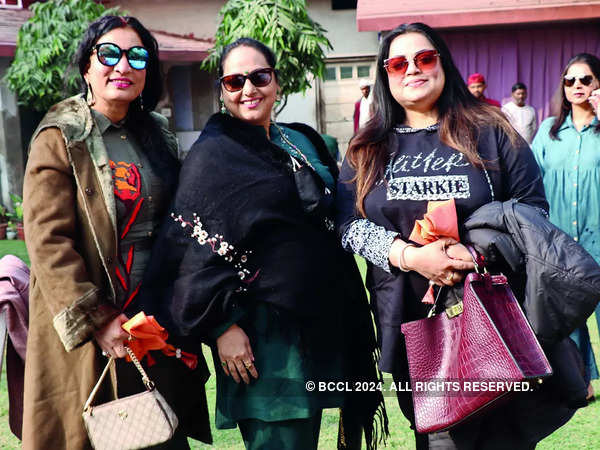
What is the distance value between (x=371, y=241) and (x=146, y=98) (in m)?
1.17

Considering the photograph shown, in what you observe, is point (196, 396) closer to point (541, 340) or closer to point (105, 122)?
point (105, 122)

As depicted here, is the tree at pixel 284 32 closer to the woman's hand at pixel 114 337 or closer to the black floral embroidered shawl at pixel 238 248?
the black floral embroidered shawl at pixel 238 248

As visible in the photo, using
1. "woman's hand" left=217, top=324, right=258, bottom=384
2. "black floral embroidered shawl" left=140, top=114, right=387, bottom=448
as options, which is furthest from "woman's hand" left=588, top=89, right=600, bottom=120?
"woman's hand" left=217, top=324, right=258, bottom=384

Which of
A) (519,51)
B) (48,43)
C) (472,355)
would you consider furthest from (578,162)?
(48,43)

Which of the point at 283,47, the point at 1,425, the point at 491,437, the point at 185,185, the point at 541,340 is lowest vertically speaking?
the point at 1,425

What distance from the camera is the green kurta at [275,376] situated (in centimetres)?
252

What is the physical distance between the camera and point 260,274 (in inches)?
98.7

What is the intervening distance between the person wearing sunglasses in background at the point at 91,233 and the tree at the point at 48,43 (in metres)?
8.07

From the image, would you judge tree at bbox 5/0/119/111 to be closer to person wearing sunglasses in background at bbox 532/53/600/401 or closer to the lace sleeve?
person wearing sunglasses in background at bbox 532/53/600/401

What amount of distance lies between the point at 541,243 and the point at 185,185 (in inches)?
51.1

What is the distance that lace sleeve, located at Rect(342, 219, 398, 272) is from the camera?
2510 mm

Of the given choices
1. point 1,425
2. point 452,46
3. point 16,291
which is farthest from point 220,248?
point 452,46

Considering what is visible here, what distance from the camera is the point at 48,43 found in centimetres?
1018

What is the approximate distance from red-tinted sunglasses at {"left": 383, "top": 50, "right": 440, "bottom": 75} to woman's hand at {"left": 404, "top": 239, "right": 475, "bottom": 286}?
0.70m
